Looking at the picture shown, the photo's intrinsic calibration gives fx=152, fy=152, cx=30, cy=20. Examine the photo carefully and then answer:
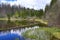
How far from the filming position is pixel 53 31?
2.07 metres

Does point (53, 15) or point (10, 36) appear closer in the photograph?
point (10, 36)

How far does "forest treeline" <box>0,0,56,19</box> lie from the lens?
6.73ft

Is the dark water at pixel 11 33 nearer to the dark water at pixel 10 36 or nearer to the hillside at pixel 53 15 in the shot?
the dark water at pixel 10 36

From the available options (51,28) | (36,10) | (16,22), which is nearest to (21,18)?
(16,22)

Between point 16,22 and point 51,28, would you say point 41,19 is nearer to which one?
point 51,28

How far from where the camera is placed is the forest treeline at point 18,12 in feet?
6.73

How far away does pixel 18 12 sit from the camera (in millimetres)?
2072

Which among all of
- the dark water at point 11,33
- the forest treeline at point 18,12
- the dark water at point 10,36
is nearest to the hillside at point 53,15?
the forest treeline at point 18,12

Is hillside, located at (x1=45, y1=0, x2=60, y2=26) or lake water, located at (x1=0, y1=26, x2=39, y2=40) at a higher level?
hillside, located at (x1=45, y1=0, x2=60, y2=26)

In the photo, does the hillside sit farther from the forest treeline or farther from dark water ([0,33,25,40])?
dark water ([0,33,25,40])

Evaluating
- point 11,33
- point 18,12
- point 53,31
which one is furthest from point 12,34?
point 53,31

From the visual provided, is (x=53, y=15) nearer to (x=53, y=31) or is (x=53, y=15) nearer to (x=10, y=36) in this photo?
(x=53, y=31)

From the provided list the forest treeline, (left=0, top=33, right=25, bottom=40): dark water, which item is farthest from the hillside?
(left=0, top=33, right=25, bottom=40): dark water

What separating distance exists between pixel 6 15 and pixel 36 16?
1.35ft
